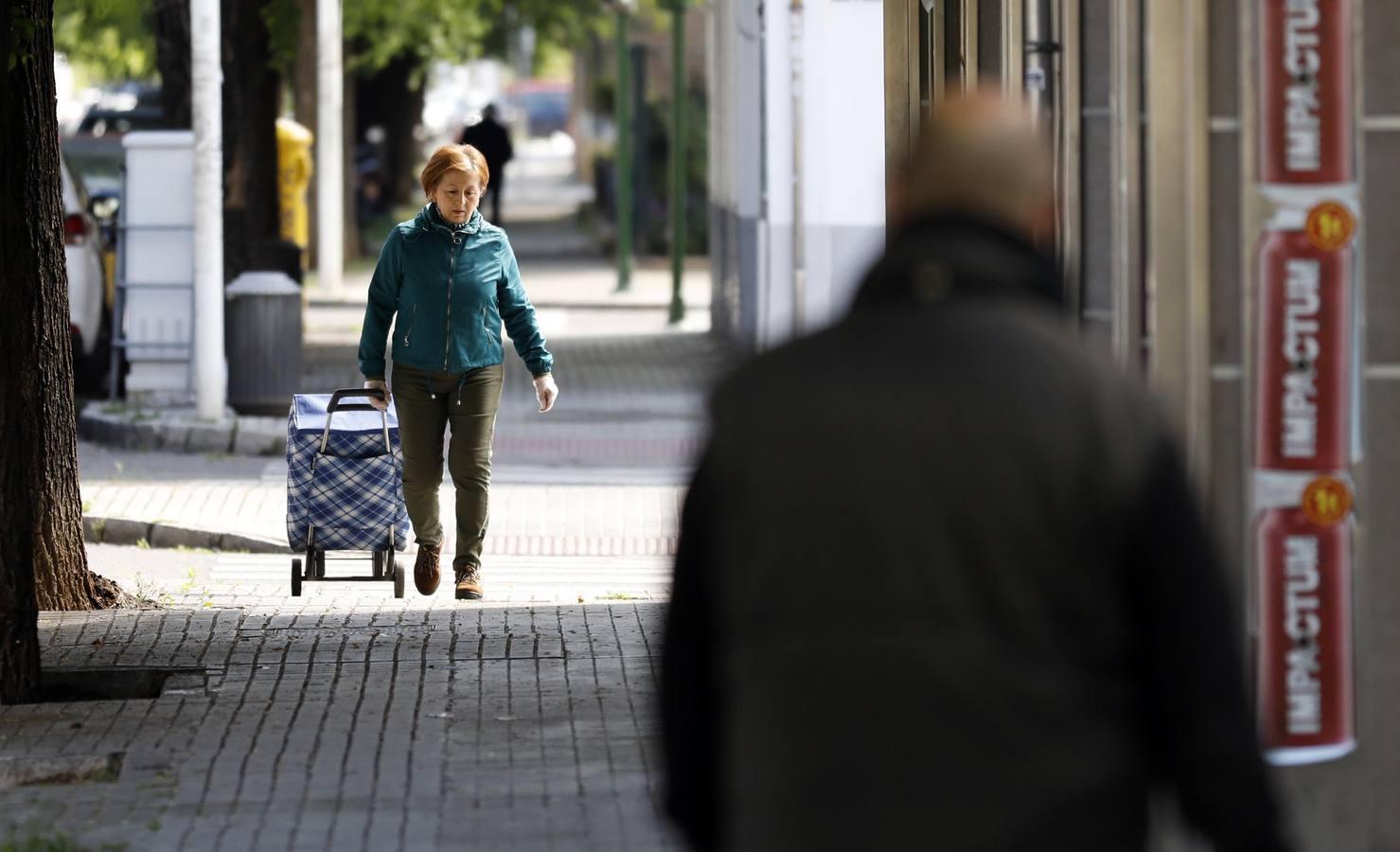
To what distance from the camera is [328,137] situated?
25.4 metres

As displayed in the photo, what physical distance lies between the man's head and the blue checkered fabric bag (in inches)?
241

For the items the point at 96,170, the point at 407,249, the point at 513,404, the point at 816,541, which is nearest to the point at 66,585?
the point at 407,249

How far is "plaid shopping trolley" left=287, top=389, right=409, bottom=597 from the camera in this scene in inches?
354

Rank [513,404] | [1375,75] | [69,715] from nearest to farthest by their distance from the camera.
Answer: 1. [1375,75]
2. [69,715]
3. [513,404]

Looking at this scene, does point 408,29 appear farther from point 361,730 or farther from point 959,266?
point 959,266

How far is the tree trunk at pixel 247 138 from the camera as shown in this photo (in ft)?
56.0

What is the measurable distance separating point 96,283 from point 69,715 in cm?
995

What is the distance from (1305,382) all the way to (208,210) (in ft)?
34.1

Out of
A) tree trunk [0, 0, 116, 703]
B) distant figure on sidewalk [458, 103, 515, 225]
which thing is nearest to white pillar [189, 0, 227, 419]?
tree trunk [0, 0, 116, 703]

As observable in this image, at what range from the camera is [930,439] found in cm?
285

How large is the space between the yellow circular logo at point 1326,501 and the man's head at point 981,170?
2.00 metres

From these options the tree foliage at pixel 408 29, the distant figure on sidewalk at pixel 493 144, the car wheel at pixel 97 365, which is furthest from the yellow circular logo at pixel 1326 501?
the distant figure on sidewalk at pixel 493 144

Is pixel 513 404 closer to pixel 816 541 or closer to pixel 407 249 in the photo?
pixel 407 249

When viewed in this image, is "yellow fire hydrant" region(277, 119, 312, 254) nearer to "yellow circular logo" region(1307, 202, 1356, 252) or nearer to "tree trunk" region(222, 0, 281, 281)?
"tree trunk" region(222, 0, 281, 281)
